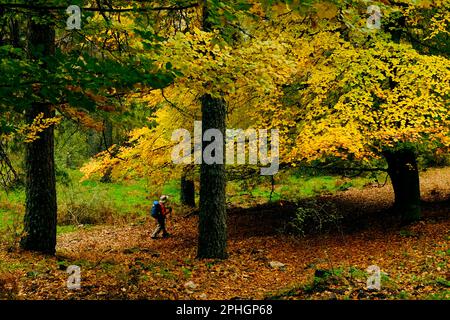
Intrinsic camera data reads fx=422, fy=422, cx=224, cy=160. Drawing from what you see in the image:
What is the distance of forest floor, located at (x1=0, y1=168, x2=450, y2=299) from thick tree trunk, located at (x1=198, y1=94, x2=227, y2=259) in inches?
18.5

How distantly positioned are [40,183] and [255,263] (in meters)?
5.11

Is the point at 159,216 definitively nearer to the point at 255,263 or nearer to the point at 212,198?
the point at 212,198

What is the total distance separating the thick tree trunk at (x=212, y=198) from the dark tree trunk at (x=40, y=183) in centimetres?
334

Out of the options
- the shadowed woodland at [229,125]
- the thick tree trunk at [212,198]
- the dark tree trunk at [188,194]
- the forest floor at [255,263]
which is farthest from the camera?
the dark tree trunk at [188,194]

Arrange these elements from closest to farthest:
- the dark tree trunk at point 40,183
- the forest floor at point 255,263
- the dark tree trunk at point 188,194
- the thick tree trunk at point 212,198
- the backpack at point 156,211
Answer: the forest floor at point 255,263
the dark tree trunk at point 40,183
the thick tree trunk at point 212,198
the backpack at point 156,211
the dark tree trunk at point 188,194

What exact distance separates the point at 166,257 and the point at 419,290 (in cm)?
588

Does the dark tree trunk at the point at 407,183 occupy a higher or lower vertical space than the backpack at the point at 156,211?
higher

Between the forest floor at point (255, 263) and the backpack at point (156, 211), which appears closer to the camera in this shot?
the forest floor at point (255, 263)

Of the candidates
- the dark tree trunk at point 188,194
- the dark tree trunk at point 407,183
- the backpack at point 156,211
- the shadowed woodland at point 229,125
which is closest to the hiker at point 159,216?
the backpack at point 156,211

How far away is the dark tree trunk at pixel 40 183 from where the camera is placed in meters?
9.05

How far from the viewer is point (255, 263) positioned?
9797 mm

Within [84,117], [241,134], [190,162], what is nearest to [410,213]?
[241,134]

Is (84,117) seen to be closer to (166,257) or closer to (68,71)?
(68,71)

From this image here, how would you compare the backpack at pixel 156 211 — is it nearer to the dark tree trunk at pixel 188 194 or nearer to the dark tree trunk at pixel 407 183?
the dark tree trunk at pixel 188 194
